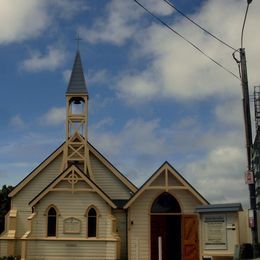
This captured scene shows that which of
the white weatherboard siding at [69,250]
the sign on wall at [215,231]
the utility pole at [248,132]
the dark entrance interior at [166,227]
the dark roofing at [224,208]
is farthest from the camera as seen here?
the dark entrance interior at [166,227]

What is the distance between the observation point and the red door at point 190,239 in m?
28.1

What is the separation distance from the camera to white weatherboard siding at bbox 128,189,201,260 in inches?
1140

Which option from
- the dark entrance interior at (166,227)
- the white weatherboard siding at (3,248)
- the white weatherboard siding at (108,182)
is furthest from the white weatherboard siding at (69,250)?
the white weatherboard siding at (108,182)

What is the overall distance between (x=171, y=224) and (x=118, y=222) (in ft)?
9.86

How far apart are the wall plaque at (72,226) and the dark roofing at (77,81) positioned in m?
7.90

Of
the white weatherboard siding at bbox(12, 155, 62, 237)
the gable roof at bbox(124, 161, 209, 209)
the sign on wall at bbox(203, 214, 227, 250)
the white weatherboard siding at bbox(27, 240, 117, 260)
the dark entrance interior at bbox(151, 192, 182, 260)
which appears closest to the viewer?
the sign on wall at bbox(203, 214, 227, 250)

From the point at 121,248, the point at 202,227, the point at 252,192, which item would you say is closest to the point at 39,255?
the point at 121,248

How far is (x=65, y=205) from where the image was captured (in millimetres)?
29094

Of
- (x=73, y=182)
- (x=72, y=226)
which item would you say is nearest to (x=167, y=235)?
(x=72, y=226)

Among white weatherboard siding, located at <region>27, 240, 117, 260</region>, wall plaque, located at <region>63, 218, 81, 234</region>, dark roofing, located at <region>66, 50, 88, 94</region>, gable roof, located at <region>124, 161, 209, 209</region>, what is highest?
dark roofing, located at <region>66, 50, 88, 94</region>

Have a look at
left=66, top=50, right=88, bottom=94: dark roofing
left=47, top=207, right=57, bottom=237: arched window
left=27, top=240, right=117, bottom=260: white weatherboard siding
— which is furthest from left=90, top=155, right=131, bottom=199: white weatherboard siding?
left=27, top=240, right=117, bottom=260: white weatherboard siding

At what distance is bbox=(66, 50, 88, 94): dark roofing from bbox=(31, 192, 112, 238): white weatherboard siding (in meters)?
6.70

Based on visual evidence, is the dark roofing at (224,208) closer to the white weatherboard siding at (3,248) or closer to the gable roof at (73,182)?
the gable roof at (73,182)

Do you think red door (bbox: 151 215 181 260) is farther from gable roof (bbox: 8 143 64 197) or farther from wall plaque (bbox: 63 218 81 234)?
gable roof (bbox: 8 143 64 197)
